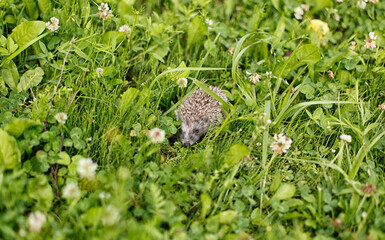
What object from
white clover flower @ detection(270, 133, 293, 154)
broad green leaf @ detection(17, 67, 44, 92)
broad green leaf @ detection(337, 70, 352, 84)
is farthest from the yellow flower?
broad green leaf @ detection(17, 67, 44, 92)

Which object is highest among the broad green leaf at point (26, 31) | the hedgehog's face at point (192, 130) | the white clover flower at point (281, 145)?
the broad green leaf at point (26, 31)

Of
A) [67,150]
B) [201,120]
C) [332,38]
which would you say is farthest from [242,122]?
[332,38]

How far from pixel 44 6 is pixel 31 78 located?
97cm

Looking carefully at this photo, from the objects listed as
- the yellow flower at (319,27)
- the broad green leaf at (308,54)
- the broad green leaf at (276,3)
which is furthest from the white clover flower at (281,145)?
the broad green leaf at (276,3)

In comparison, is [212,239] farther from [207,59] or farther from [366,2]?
[366,2]

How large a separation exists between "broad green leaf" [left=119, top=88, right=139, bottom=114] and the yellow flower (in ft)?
9.06

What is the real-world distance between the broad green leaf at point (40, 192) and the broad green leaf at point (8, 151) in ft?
0.70

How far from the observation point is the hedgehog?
4.09m

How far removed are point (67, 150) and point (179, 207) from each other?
1.15 metres

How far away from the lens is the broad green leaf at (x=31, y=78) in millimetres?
3738

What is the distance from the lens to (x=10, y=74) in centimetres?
372

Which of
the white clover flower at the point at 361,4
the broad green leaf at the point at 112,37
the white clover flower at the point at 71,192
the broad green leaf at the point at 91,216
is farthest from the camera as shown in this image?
the white clover flower at the point at 361,4

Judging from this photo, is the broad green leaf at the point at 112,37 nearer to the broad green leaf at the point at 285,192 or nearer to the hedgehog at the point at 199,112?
the hedgehog at the point at 199,112

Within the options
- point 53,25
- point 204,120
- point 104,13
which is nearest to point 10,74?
point 53,25
